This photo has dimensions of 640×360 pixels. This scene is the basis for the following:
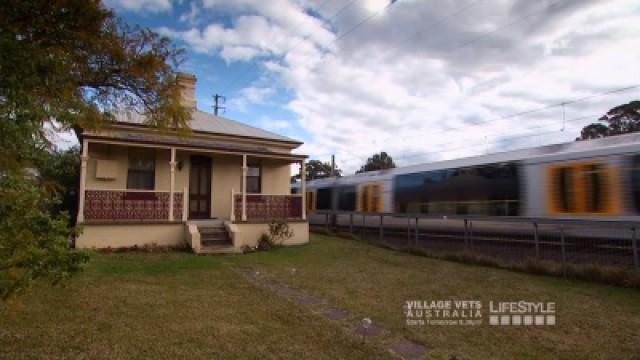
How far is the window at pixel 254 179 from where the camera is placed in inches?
604

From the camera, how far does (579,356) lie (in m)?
4.02

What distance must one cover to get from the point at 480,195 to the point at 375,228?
208 inches

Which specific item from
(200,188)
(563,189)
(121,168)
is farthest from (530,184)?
(121,168)

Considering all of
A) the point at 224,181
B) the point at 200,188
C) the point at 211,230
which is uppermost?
the point at 224,181

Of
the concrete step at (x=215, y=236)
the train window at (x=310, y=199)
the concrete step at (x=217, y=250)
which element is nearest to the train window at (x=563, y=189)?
the concrete step at (x=217, y=250)

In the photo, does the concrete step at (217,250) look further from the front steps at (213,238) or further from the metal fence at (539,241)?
the metal fence at (539,241)

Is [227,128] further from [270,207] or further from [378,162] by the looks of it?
[378,162]

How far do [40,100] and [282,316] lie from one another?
3724mm

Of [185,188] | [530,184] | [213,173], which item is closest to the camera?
[530,184]

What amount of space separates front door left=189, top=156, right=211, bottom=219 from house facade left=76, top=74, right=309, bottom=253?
0.04m

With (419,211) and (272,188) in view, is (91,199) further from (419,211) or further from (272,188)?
(419,211)

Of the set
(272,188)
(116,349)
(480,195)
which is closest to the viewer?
(116,349)

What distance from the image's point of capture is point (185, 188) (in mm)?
12273

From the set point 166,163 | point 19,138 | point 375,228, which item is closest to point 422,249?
point 375,228
